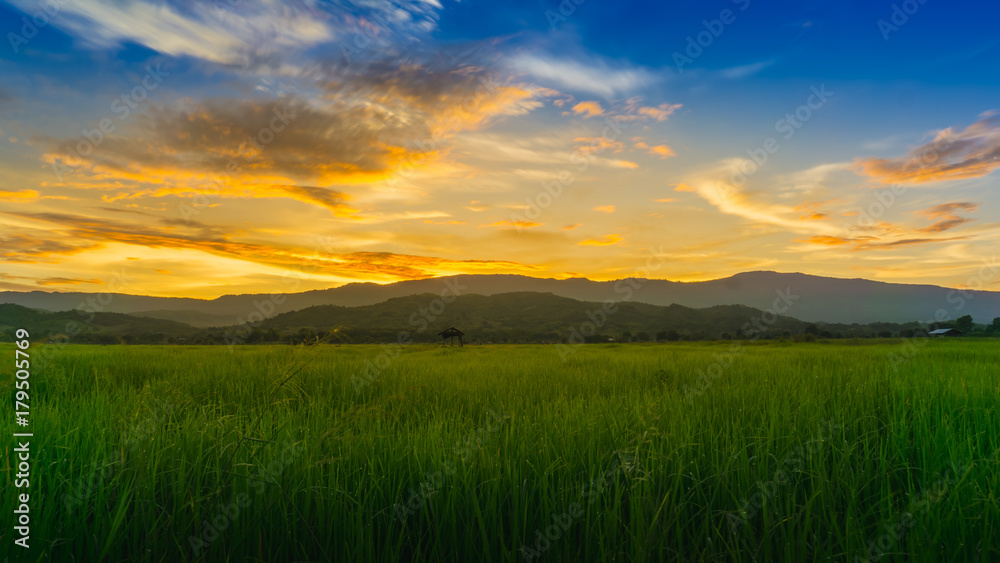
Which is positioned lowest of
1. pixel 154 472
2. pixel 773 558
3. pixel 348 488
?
pixel 773 558

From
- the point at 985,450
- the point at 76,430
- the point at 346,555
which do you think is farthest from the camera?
the point at 985,450

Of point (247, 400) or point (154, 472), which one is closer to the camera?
point (154, 472)

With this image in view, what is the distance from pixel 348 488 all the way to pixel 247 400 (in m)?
4.88

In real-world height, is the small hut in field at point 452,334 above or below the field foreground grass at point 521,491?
below

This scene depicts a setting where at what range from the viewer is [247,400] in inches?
292

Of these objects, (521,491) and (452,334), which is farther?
(452,334)

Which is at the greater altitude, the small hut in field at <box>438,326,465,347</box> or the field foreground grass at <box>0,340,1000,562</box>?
the field foreground grass at <box>0,340,1000,562</box>

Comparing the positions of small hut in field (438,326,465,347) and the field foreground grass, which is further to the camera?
small hut in field (438,326,465,347)

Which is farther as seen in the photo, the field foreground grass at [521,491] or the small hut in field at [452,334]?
the small hut in field at [452,334]

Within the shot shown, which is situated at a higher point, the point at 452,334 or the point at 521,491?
the point at 521,491

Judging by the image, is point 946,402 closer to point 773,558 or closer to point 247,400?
point 773,558

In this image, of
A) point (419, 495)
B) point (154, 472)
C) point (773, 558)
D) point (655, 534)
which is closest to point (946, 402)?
point (773, 558)

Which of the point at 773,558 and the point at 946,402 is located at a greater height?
the point at 946,402

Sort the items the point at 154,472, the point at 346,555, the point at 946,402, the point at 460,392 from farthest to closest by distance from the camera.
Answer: the point at 460,392, the point at 946,402, the point at 154,472, the point at 346,555
